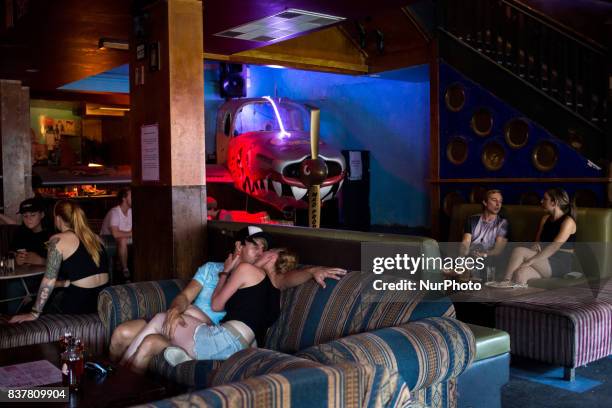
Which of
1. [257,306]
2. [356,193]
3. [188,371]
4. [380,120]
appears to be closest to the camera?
[188,371]

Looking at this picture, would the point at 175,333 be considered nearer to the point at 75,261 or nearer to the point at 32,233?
the point at 75,261

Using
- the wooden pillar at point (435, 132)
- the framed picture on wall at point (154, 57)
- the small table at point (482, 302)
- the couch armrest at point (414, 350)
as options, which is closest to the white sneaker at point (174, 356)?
the couch armrest at point (414, 350)

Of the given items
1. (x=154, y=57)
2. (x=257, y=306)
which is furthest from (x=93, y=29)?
(x=257, y=306)

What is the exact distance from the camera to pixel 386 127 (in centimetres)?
1160

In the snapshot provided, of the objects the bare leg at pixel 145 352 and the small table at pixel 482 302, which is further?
the small table at pixel 482 302

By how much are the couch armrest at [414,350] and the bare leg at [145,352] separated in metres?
1.11

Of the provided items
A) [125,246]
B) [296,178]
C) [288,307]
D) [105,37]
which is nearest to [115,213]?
[125,246]

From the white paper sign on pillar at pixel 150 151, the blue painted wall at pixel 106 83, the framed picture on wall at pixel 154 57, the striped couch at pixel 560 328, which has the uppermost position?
the blue painted wall at pixel 106 83

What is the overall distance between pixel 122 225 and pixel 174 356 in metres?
3.87

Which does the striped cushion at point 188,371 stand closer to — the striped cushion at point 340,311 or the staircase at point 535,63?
the striped cushion at point 340,311

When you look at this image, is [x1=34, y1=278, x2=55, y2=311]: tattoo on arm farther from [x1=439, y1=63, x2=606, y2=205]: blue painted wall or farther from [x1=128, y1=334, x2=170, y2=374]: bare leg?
[x1=439, y1=63, x2=606, y2=205]: blue painted wall

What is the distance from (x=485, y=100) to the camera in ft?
26.5

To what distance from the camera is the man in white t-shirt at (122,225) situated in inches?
253

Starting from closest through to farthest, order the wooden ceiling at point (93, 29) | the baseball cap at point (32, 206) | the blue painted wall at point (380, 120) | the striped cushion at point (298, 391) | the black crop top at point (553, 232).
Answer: the striped cushion at point (298, 391)
the baseball cap at point (32, 206)
the wooden ceiling at point (93, 29)
the black crop top at point (553, 232)
the blue painted wall at point (380, 120)
